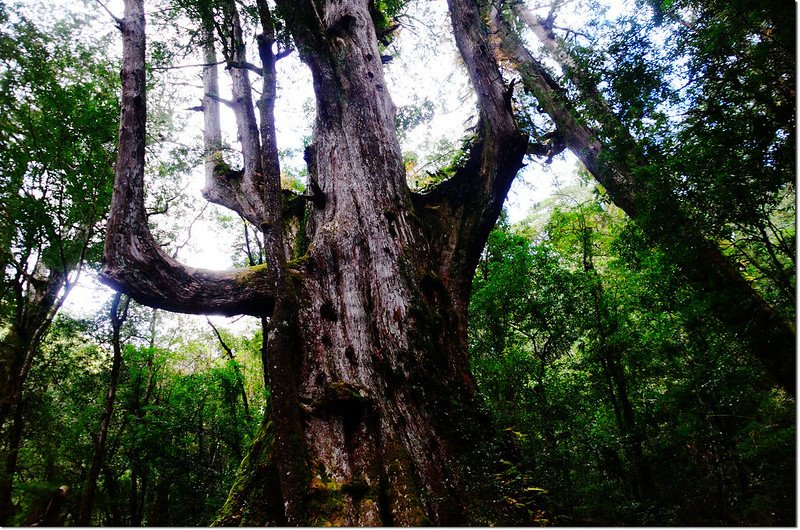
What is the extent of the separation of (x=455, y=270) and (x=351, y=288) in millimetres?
1431

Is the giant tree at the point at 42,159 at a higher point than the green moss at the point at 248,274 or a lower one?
higher

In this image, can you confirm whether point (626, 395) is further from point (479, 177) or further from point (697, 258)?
point (479, 177)

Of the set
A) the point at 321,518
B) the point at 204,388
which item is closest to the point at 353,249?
the point at 321,518

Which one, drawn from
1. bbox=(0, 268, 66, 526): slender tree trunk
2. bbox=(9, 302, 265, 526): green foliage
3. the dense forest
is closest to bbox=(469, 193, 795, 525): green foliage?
the dense forest

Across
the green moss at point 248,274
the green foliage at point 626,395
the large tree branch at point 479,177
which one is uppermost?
the large tree branch at point 479,177

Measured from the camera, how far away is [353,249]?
4094 mm

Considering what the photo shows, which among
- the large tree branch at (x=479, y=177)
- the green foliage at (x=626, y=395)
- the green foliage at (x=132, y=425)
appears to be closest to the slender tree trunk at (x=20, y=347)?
the green foliage at (x=132, y=425)

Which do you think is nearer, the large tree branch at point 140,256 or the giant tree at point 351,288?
the giant tree at point 351,288

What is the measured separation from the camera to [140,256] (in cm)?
320

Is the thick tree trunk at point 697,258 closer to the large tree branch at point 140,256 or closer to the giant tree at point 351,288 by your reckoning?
the giant tree at point 351,288

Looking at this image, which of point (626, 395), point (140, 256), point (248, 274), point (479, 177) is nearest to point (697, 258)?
point (479, 177)

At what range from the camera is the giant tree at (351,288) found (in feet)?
9.07

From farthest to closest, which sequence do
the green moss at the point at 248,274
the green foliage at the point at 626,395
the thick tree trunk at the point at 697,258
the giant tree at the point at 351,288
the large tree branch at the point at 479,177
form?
the large tree branch at the point at 479,177 → the green foliage at the point at 626,395 → the thick tree trunk at the point at 697,258 → the green moss at the point at 248,274 → the giant tree at the point at 351,288

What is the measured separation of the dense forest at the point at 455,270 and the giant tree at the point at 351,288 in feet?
0.08
